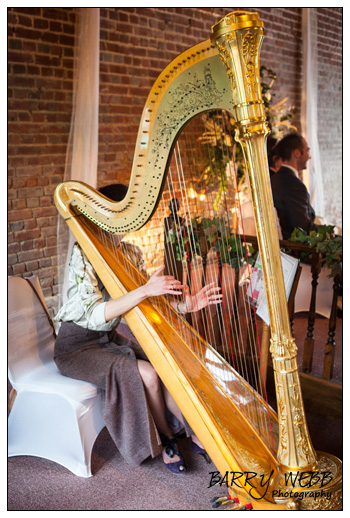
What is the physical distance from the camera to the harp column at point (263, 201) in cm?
125

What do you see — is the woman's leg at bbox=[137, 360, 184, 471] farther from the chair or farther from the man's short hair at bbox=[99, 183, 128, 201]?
the man's short hair at bbox=[99, 183, 128, 201]

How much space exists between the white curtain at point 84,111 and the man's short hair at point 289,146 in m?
1.65

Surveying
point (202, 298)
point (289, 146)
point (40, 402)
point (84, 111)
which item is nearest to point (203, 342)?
point (202, 298)

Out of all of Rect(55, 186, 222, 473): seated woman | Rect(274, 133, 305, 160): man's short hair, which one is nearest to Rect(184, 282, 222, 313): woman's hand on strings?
Rect(55, 186, 222, 473): seated woman

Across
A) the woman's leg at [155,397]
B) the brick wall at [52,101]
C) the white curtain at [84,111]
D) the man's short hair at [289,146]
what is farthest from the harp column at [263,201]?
the man's short hair at [289,146]

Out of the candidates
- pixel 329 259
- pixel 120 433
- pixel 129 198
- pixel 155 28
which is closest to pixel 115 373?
pixel 120 433

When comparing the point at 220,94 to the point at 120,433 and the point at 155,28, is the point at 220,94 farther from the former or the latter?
the point at 155,28

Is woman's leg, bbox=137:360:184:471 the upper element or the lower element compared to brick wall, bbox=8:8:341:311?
lower

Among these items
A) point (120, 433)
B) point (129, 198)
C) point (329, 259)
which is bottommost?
point (120, 433)

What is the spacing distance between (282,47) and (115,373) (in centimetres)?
537

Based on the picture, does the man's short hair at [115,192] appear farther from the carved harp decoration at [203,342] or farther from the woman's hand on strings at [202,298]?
the woman's hand on strings at [202,298]

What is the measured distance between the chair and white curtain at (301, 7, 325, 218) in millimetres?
4236

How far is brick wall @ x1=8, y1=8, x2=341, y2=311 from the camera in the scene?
3699 millimetres

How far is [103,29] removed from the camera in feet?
13.9
